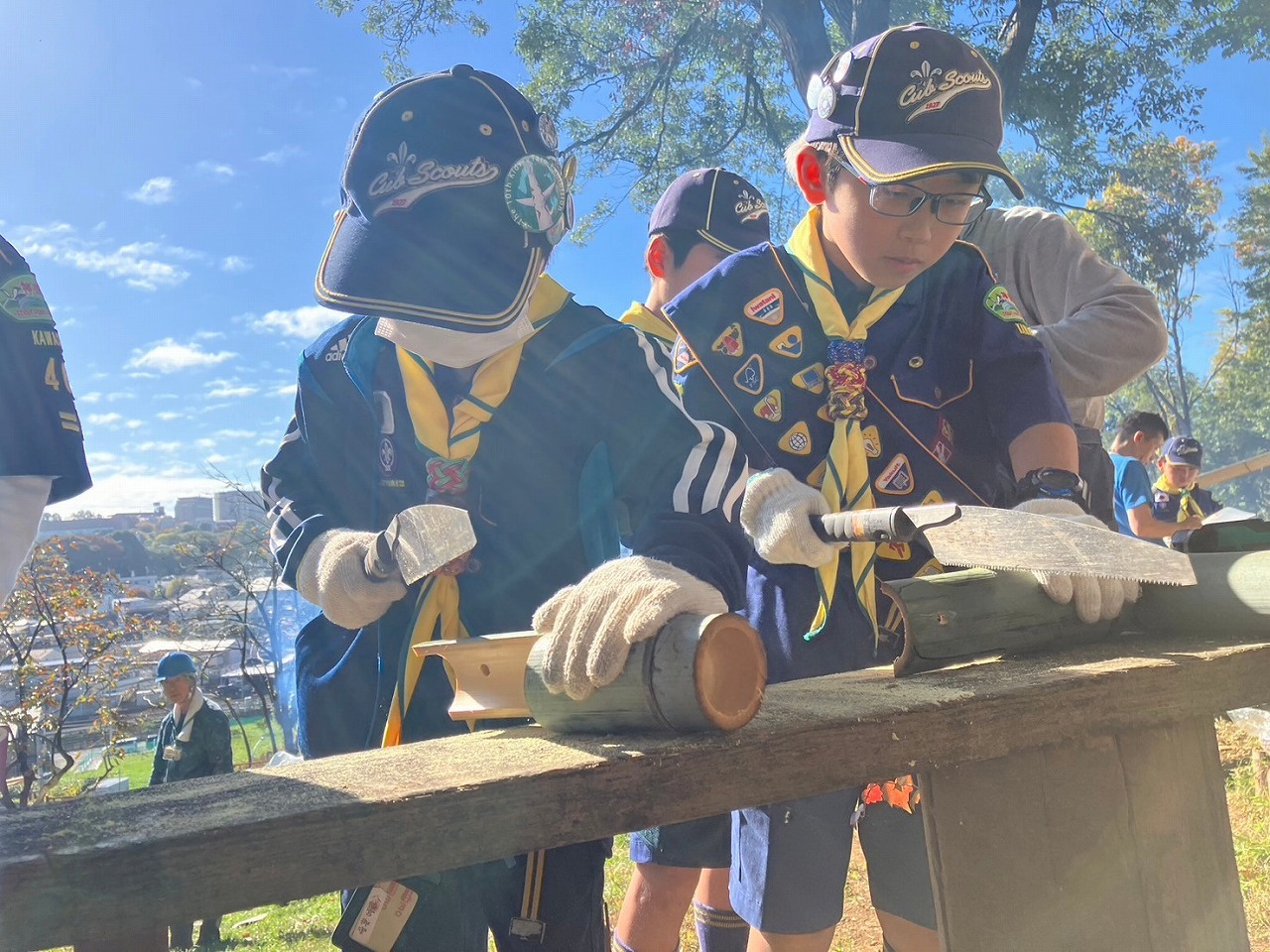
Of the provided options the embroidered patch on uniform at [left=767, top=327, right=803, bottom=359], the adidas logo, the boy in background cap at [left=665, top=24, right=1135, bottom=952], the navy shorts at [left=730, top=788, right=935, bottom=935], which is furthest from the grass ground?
the adidas logo

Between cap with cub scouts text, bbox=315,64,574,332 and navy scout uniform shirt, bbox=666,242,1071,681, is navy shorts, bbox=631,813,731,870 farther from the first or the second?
cap with cub scouts text, bbox=315,64,574,332

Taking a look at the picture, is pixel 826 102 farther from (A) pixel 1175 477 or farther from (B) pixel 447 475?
(A) pixel 1175 477

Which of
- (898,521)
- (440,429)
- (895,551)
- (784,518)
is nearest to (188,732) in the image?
(440,429)

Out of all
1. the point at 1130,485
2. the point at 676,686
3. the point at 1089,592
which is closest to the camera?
the point at 676,686

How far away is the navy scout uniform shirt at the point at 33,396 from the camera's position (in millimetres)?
1963

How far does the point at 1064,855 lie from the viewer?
1.30 metres

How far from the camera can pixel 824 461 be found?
2045 millimetres

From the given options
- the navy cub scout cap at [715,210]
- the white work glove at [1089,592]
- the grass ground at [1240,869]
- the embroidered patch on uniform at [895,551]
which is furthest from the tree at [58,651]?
the white work glove at [1089,592]

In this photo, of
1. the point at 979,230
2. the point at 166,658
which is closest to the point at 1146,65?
the point at 979,230

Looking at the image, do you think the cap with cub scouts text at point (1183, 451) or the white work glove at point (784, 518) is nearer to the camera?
the white work glove at point (784, 518)

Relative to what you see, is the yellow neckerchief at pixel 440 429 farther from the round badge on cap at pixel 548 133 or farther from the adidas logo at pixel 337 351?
the round badge on cap at pixel 548 133

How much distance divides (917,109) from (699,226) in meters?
1.43

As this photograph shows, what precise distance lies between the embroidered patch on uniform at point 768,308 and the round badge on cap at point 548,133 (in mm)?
568

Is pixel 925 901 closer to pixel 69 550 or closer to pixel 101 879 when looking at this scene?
pixel 101 879
